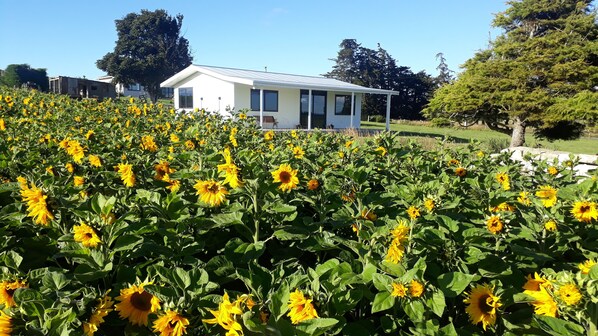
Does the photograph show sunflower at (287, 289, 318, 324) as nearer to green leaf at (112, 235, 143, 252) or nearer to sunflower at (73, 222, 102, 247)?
green leaf at (112, 235, 143, 252)

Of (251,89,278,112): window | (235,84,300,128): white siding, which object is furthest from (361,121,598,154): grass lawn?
(251,89,278,112): window

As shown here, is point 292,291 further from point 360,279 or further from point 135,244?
point 135,244

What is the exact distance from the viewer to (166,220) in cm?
158

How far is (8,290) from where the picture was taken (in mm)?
1139

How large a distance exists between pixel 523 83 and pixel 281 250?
15292mm

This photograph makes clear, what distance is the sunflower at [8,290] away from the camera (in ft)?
3.66

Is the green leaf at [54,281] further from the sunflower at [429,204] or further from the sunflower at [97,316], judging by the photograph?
the sunflower at [429,204]

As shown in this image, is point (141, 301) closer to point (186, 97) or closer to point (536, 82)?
point (536, 82)

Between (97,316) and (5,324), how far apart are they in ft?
0.64

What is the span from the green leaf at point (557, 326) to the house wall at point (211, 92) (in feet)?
68.1

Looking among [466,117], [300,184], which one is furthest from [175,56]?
[300,184]

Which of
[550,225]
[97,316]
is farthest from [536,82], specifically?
[97,316]

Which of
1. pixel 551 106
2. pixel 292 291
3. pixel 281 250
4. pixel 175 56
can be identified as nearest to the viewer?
pixel 292 291

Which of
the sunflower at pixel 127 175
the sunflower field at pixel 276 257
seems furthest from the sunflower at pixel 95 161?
the sunflower at pixel 127 175
